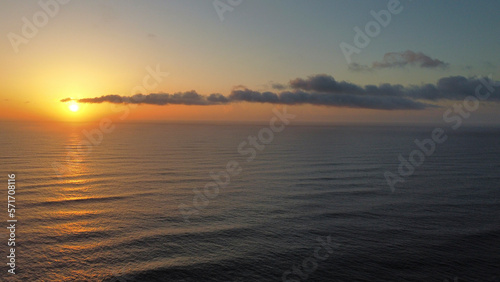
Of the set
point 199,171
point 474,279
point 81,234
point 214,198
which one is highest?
point 199,171

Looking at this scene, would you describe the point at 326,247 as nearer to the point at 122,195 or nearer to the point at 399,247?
the point at 399,247

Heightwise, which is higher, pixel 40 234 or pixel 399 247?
pixel 40 234

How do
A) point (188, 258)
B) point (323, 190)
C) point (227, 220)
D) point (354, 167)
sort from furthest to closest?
point (354, 167) → point (323, 190) → point (227, 220) → point (188, 258)

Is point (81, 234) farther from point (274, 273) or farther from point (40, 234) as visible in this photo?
point (274, 273)

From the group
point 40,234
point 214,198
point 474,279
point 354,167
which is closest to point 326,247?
point 474,279

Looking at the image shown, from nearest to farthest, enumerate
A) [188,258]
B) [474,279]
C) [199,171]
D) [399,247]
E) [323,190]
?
[474,279] → [188,258] → [399,247] → [323,190] → [199,171]

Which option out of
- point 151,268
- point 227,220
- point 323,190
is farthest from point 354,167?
point 151,268

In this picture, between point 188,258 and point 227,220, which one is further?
point 227,220

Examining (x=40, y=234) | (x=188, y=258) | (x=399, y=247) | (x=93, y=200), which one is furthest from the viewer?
(x=93, y=200)

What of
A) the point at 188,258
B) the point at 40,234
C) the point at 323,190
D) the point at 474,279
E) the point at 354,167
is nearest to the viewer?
the point at 474,279
